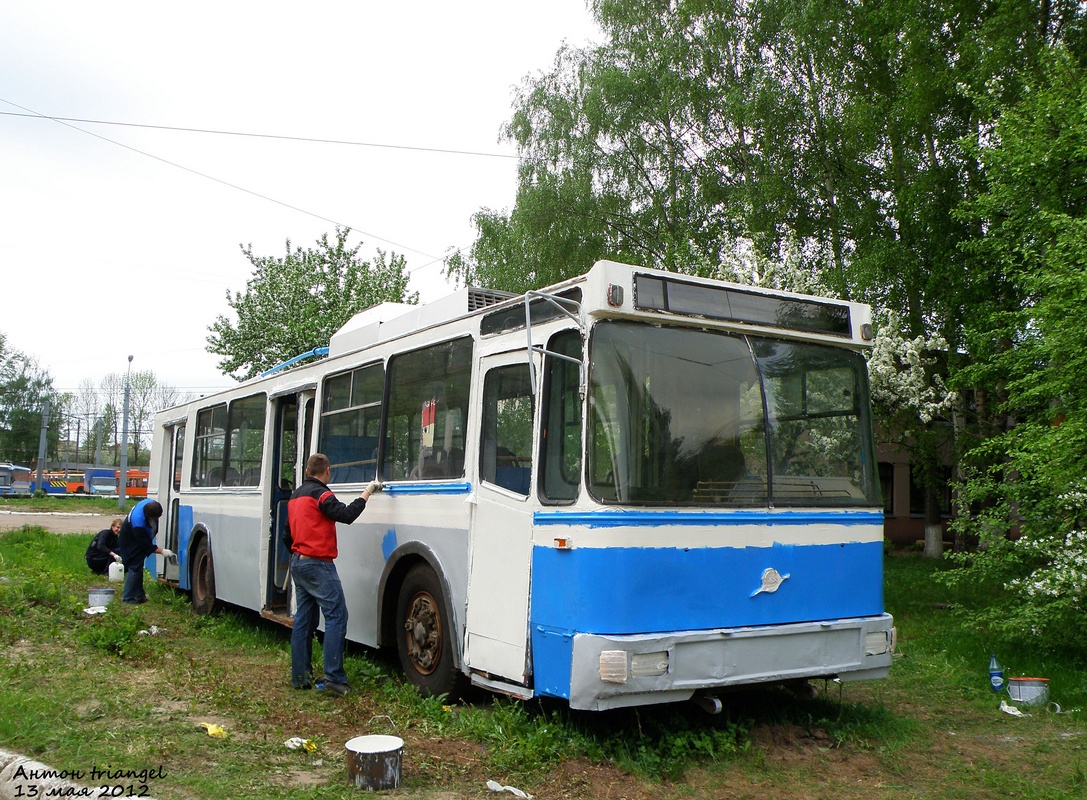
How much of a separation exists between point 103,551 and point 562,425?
37.1 feet

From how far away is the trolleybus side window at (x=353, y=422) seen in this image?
8.25 metres

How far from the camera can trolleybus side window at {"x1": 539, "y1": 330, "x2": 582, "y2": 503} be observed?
226 inches

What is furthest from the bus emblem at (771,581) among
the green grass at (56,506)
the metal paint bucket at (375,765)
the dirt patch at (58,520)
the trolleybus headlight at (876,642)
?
the green grass at (56,506)

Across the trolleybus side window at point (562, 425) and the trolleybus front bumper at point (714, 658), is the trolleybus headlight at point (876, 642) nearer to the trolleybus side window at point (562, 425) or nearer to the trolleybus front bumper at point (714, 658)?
the trolleybus front bumper at point (714, 658)

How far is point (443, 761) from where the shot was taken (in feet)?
18.5

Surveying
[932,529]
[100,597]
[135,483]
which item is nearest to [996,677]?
[100,597]

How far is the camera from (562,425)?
19.3ft

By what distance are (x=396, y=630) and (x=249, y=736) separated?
1743 millimetres

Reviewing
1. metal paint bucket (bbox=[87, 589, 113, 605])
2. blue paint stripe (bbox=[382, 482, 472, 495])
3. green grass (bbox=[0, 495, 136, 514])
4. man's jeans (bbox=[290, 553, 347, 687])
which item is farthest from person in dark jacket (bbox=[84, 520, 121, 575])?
green grass (bbox=[0, 495, 136, 514])

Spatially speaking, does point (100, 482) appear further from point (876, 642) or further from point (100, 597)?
point (876, 642)

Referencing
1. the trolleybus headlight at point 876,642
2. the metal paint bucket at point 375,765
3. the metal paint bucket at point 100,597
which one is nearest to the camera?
the metal paint bucket at point 375,765

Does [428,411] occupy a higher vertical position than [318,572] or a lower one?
higher

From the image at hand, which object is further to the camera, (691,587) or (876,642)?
(876,642)

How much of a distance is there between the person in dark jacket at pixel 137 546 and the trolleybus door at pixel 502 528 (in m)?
8.40
